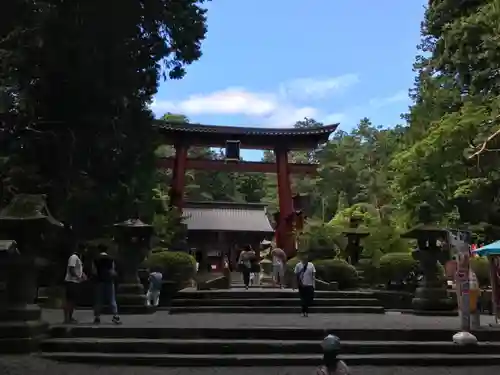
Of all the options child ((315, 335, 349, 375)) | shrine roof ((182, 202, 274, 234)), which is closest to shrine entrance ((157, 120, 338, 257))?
shrine roof ((182, 202, 274, 234))

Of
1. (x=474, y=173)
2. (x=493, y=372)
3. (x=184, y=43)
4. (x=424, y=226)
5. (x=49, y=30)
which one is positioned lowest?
(x=493, y=372)

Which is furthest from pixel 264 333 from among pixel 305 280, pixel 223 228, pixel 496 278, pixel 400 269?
pixel 223 228

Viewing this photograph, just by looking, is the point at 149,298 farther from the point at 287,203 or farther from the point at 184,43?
the point at 287,203

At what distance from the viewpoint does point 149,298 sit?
1867 centimetres

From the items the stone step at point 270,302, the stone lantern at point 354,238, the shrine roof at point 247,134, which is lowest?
the stone step at point 270,302

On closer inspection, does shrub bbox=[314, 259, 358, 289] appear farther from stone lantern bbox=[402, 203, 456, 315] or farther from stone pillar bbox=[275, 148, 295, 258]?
stone pillar bbox=[275, 148, 295, 258]

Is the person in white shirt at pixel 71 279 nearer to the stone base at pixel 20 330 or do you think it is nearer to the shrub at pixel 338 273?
the stone base at pixel 20 330

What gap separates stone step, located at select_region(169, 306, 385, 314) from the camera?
16922 millimetres

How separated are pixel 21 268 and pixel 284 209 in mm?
23797

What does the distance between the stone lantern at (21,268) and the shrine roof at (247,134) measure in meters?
21.4

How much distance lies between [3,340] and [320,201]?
44647 millimetres

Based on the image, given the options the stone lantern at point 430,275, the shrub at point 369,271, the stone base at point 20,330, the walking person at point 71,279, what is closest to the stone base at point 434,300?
the stone lantern at point 430,275

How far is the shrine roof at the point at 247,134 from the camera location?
108ft

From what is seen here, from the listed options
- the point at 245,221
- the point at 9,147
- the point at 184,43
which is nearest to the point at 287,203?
the point at 245,221
